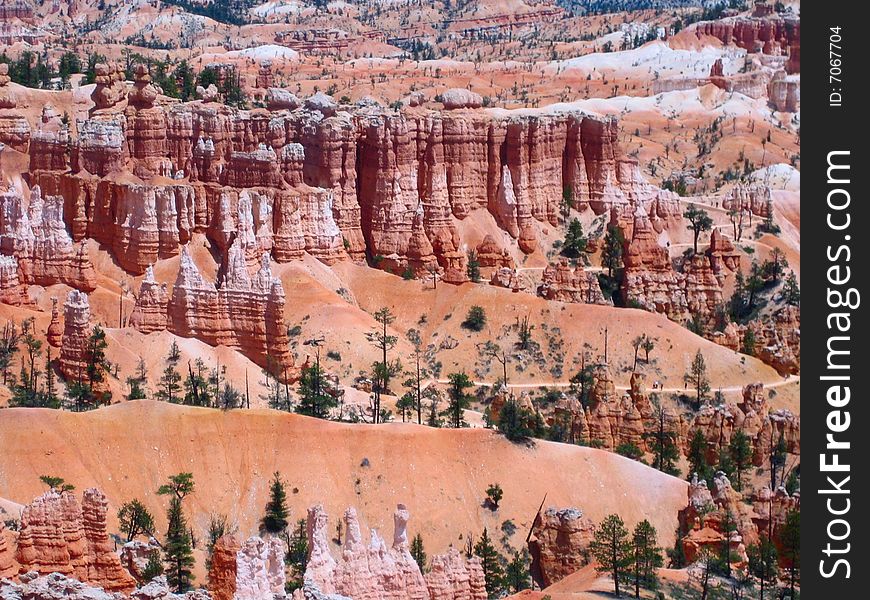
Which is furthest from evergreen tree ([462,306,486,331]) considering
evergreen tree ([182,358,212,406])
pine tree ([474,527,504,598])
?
pine tree ([474,527,504,598])

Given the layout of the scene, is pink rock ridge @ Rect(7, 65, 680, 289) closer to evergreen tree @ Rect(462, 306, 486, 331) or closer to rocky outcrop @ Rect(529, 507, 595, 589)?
evergreen tree @ Rect(462, 306, 486, 331)

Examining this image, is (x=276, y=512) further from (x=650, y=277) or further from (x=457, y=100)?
(x=457, y=100)

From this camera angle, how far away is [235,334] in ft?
392

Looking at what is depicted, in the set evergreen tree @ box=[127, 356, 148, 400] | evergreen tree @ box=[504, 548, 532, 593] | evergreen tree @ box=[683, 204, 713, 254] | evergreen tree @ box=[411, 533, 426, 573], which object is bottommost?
evergreen tree @ box=[504, 548, 532, 593]

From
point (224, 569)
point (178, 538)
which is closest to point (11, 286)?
point (178, 538)

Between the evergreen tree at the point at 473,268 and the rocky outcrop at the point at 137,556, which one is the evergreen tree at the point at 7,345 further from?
the evergreen tree at the point at 473,268

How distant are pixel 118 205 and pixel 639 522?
48837mm

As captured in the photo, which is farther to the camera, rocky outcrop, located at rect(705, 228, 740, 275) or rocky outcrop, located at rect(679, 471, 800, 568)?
rocky outcrop, located at rect(705, 228, 740, 275)

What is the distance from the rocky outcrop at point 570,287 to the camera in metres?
137

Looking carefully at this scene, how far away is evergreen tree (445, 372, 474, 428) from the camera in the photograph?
373 ft

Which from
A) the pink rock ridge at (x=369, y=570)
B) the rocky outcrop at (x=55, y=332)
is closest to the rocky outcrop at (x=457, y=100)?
the rocky outcrop at (x=55, y=332)

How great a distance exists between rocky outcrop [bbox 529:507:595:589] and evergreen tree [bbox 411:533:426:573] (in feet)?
17.0

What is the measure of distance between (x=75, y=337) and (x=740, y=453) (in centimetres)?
3549

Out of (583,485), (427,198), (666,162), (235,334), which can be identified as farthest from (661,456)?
(666,162)
